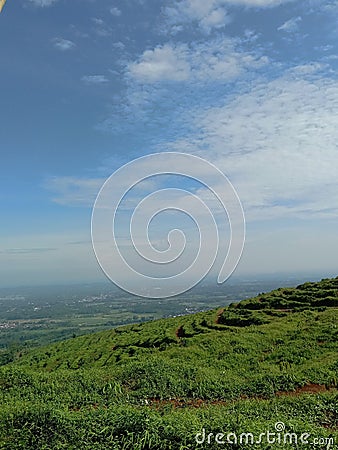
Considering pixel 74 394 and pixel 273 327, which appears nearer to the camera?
pixel 74 394

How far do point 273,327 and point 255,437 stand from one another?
40.1ft

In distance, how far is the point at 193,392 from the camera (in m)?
10.2

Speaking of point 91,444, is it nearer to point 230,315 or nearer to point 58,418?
point 58,418

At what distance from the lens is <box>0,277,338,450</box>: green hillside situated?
20.1 feet

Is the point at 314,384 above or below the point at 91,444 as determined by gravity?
below

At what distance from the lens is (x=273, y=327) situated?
17375 millimetres

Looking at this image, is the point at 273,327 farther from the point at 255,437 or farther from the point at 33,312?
the point at 33,312

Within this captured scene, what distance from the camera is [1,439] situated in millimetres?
6254

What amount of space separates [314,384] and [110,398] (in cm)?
596

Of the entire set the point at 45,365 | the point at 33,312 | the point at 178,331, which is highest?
the point at 178,331

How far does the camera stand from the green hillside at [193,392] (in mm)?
6113

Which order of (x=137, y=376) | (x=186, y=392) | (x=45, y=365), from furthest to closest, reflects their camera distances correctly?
(x=45, y=365), (x=137, y=376), (x=186, y=392)

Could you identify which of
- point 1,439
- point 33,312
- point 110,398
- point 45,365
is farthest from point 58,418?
point 33,312

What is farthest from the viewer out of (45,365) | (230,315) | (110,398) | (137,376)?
(230,315)
